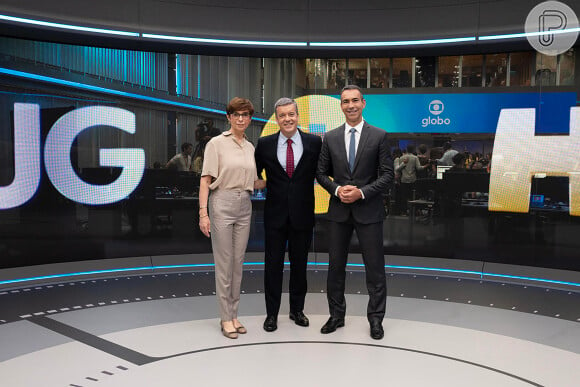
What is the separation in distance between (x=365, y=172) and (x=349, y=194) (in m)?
0.24

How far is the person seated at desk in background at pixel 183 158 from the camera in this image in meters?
6.34

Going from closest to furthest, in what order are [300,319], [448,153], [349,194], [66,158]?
[349,194] → [300,319] → [66,158] → [448,153]

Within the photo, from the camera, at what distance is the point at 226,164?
12.4 feet

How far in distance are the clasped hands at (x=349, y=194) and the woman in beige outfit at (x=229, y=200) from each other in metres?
0.68

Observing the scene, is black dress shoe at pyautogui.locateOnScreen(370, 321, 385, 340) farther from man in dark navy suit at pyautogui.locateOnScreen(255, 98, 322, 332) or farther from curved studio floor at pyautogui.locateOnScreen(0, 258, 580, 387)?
man in dark navy suit at pyautogui.locateOnScreen(255, 98, 322, 332)

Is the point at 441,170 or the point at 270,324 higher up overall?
the point at 441,170

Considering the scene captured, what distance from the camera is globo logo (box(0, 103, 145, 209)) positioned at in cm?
561

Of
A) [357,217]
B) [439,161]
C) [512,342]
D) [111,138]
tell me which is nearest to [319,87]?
[439,161]

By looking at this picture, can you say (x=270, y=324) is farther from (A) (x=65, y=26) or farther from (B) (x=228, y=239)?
(A) (x=65, y=26)

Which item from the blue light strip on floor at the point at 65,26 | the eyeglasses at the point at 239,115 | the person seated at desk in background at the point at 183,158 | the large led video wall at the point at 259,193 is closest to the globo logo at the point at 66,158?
the large led video wall at the point at 259,193

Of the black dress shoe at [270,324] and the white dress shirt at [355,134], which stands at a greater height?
the white dress shirt at [355,134]

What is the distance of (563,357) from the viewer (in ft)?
11.0

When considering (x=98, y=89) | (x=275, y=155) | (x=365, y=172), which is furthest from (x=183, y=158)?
(x=365, y=172)

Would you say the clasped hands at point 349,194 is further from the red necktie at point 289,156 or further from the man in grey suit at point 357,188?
the red necktie at point 289,156
